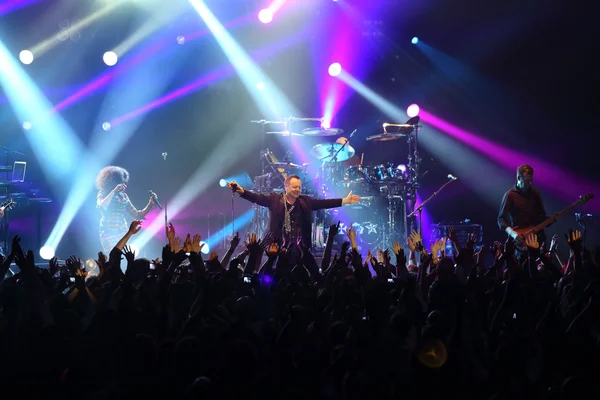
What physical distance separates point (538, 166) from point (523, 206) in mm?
4433

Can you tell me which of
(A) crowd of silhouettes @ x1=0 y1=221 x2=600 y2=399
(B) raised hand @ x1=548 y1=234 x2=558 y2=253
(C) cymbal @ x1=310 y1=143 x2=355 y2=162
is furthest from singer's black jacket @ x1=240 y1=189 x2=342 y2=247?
(A) crowd of silhouettes @ x1=0 y1=221 x2=600 y2=399

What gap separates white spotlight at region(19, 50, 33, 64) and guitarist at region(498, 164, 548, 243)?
869 cm

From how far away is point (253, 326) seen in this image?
163cm

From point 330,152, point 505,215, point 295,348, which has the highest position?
point 330,152

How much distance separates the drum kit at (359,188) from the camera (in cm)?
999

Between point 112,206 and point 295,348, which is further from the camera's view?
point 112,206

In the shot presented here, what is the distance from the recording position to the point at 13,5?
9.08 m

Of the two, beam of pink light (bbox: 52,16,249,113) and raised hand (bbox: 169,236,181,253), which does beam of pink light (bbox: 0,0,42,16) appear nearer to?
beam of pink light (bbox: 52,16,249,113)

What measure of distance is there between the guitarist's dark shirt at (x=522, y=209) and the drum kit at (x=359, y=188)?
11.6 feet

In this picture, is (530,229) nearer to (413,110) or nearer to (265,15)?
(413,110)

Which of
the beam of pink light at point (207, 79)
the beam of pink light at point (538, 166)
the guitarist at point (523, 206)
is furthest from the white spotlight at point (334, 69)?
the guitarist at point (523, 206)

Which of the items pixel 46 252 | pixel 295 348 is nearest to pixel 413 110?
pixel 46 252

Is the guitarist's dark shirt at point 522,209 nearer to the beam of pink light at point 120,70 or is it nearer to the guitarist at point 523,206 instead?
the guitarist at point 523,206

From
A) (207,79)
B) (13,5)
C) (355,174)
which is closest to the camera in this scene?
(13,5)
